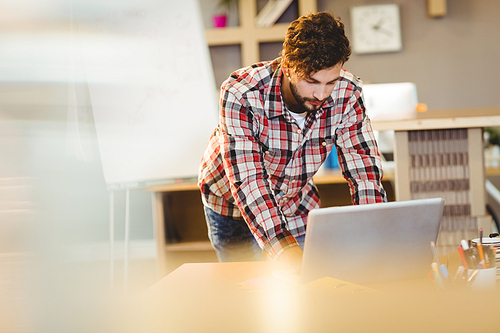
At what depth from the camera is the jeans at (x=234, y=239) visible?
4.97 feet

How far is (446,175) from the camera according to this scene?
1.61 meters

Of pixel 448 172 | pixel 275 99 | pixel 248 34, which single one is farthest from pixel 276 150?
pixel 248 34

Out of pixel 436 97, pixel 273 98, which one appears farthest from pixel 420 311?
pixel 436 97

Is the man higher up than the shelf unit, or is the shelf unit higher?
the shelf unit

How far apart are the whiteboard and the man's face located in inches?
43.3

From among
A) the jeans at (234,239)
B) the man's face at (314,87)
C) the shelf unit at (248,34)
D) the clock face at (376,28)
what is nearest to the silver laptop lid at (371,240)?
the man's face at (314,87)

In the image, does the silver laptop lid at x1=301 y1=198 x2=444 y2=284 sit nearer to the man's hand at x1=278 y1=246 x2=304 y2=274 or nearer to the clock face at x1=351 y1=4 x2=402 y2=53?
the man's hand at x1=278 y1=246 x2=304 y2=274

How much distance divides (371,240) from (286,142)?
1.57 feet

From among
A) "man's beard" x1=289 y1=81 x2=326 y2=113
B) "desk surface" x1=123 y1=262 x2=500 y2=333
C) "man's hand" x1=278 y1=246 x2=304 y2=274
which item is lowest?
"desk surface" x1=123 y1=262 x2=500 y2=333

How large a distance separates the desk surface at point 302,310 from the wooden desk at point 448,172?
748 millimetres

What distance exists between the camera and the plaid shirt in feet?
3.82

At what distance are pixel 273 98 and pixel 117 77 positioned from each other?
1.10m

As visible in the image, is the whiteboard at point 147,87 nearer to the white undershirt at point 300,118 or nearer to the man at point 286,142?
the man at point 286,142

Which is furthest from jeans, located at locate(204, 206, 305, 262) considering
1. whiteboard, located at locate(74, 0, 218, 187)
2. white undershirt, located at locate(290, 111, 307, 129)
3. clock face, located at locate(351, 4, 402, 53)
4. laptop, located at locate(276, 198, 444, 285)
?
clock face, located at locate(351, 4, 402, 53)
